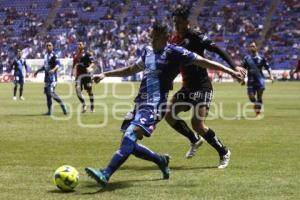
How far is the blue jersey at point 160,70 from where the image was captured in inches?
318

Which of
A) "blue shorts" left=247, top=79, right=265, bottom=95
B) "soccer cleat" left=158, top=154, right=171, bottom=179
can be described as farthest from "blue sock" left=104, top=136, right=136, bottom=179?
"blue shorts" left=247, top=79, right=265, bottom=95

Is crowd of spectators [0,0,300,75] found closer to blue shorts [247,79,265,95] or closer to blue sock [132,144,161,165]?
blue shorts [247,79,265,95]

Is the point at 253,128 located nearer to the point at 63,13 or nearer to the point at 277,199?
the point at 277,199

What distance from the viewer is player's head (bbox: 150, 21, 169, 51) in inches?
310

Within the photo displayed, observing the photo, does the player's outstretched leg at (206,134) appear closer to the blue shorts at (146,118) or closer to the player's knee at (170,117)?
the player's knee at (170,117)

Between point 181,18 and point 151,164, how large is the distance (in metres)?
2.44

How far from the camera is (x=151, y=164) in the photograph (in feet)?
33.2

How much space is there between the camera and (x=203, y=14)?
5869cm

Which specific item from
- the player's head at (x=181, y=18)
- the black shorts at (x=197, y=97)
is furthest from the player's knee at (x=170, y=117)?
the player's head at (x=181, y=18)

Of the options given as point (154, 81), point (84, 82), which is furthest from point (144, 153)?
point (84, 82)

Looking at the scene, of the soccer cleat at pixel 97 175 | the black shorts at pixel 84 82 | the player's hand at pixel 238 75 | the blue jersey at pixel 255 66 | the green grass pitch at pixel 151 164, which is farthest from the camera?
the black shorts at pixel 84 82

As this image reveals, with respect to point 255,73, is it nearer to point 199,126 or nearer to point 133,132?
point 199,126

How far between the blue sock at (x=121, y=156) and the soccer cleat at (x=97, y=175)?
100 mm

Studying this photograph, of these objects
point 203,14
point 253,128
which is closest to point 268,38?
point 203,14
